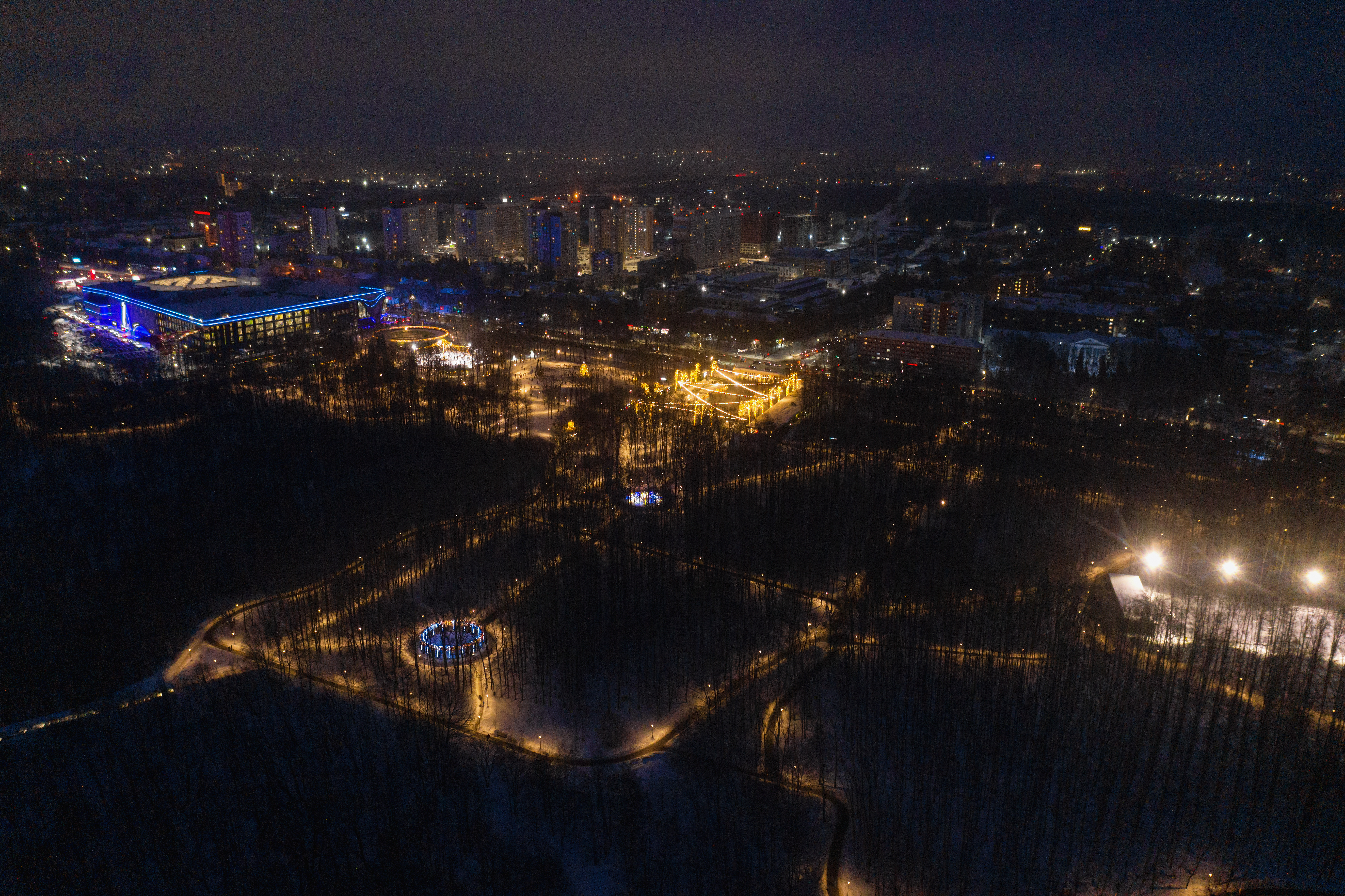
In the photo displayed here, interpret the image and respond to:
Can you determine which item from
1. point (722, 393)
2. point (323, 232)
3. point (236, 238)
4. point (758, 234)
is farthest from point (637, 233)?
point (722, 393)

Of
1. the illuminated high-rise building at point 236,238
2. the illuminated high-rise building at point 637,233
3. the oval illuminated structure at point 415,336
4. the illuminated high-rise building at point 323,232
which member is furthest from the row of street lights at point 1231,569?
the illuminated high-rise building at point 323,232

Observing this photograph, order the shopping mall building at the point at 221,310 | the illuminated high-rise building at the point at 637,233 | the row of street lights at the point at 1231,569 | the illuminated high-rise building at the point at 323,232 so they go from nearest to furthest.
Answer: the row of street lights at the point at 1231,569 → the shopping mall building at the point at 221,310 → the illuminated high-rise building at the point at 637,233 → the illuminated high-rise building at the point at 323,232

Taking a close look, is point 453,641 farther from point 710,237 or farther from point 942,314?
point 710,237

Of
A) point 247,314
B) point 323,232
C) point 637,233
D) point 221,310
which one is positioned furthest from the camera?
point 323,232

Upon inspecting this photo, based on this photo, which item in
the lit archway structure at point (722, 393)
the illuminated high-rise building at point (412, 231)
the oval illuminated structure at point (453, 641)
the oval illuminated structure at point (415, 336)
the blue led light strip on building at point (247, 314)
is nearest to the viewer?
the oval illuminated structure at point (453, 641)

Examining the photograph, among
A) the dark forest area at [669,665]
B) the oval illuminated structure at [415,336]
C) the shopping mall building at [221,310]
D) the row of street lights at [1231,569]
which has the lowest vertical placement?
the dark forest area at [669,665]

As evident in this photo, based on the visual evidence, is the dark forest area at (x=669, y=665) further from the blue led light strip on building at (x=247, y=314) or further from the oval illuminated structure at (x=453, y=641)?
the blue led light strip on building at (x=247, y=314)

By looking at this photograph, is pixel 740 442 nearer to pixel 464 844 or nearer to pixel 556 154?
pixel 464 844
